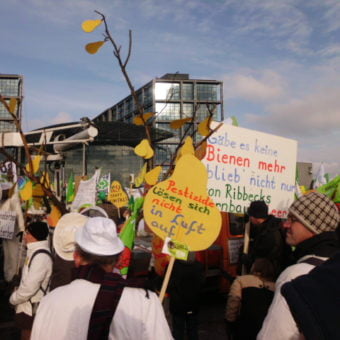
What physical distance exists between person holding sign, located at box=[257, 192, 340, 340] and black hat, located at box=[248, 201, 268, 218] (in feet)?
5.32

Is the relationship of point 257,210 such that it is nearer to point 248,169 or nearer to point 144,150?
point 248,169

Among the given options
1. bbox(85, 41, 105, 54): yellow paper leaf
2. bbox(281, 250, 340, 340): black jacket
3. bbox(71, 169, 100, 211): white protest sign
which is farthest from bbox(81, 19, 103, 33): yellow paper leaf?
bbox(71, 169, 100, 211): white protest sign

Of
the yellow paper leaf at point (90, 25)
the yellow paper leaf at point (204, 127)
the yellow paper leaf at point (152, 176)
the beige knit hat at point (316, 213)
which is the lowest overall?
the beige knit hat at point (316, 213)

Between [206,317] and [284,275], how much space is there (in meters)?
4.28

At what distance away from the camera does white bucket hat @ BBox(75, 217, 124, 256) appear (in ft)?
5.90

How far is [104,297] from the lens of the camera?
62.1 inches

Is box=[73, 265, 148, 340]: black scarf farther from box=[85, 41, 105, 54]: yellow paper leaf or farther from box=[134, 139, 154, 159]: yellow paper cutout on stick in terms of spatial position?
box=[85, 41, 105, 54]: yellow paper leaf

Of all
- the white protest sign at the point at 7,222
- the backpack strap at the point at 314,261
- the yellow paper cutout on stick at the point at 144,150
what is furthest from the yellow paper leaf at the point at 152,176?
the white protest sign at the point at 7,222

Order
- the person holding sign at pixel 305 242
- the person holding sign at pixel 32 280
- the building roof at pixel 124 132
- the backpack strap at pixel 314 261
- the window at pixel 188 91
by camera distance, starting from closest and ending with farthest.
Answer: the person holding sign at pixel 305 242
the backpack strap at pixel 314 261
the person holding sign at pixel 32 280
the building roof at pixel 124 132
the window at pixel 188 91

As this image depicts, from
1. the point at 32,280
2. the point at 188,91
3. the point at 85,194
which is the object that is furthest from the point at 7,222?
the point at 188,91

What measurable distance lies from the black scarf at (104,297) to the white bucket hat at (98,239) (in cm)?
12

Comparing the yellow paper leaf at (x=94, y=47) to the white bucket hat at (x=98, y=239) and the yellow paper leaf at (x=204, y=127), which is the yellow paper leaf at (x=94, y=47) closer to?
the yellow paper leaf at (x=204, y=127)

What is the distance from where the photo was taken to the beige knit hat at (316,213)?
6.84 ft

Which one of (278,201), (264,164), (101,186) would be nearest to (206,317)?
(278,201)
